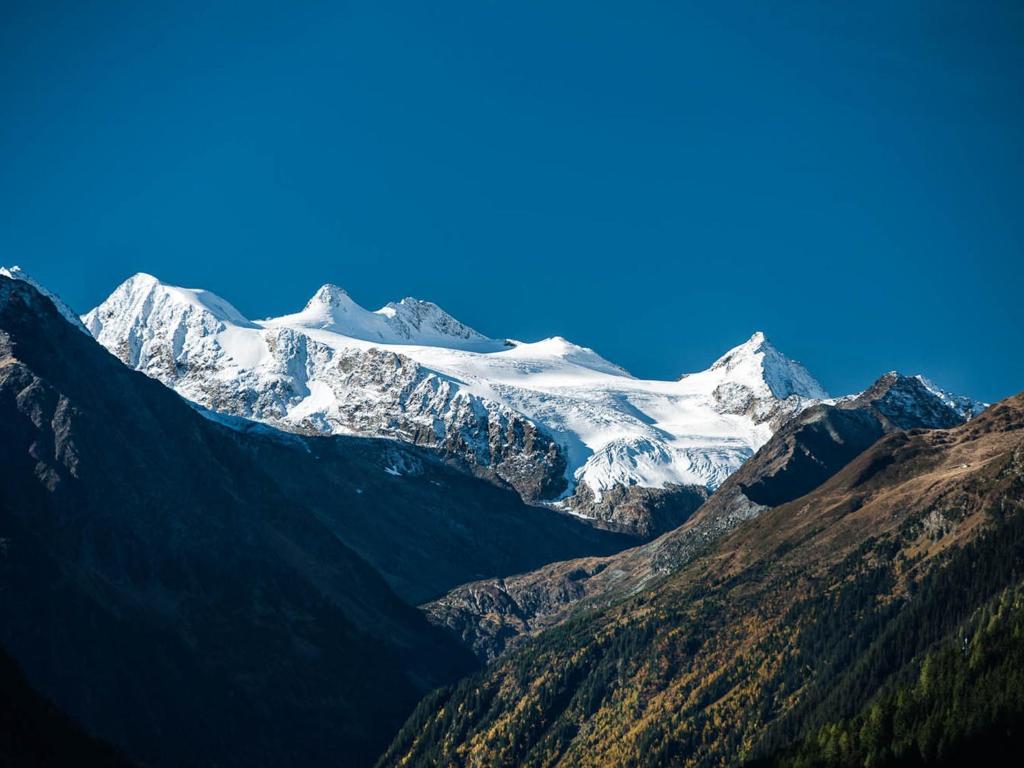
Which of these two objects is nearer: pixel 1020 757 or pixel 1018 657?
pixel 1020 757

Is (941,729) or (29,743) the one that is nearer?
(941,729)

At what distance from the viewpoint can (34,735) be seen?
194000mm

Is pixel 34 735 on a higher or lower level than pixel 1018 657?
lower

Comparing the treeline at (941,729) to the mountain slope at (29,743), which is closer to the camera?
the treeline at (941,729)

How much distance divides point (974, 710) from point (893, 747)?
12.7m

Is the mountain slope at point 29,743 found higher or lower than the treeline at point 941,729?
lower

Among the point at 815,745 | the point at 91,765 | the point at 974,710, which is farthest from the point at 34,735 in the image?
the point at 974,710

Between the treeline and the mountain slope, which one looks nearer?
the treeline

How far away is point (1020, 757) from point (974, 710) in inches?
536

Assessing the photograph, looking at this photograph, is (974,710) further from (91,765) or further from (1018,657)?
(91,765)

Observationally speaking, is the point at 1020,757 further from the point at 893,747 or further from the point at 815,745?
the point at 815,745

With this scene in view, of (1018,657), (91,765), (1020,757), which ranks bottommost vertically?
(91,765)

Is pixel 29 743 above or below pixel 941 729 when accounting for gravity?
below

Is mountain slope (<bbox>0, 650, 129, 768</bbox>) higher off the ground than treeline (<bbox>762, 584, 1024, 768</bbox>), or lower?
lower
